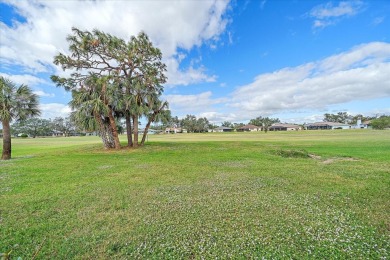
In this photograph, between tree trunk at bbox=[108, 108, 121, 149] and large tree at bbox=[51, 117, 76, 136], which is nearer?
tree trunk at bbox=[108, 108, 121, 149]

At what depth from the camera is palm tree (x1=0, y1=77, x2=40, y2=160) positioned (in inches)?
534

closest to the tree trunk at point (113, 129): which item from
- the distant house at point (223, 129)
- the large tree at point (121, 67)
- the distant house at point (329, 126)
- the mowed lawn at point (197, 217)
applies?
the large tree at point (121, 67)

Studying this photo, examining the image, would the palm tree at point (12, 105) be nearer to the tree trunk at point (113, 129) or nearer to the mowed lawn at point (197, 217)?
the tree trunk at point (113, 129)

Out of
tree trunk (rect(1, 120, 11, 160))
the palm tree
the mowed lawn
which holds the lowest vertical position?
the mowed lawn

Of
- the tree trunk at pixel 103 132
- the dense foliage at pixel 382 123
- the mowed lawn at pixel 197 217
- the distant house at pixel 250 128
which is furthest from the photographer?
the distant house at pixel 250 128

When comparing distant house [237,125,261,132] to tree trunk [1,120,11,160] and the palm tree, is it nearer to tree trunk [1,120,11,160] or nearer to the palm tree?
the palm tree

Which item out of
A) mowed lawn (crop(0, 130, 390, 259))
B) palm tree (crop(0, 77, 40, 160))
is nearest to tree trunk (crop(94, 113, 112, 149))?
palm tree (crop(0, 77, 40, 160))

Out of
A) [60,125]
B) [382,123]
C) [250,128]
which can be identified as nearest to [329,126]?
[382,123]

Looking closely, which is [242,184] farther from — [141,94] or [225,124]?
[225,124]

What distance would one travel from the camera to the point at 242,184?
22.8 feet

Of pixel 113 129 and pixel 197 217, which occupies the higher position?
pixel 113 129

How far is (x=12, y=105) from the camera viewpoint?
13.9 meters

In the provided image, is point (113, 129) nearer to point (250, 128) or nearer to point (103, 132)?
point (103, 132)

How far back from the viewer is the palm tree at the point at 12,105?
1357 centimetres
